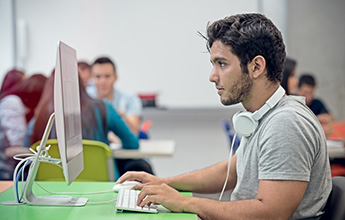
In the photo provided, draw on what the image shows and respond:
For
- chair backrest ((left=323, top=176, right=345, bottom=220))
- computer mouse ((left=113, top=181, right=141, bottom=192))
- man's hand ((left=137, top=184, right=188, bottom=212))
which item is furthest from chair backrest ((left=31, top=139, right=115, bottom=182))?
chair backrest ((left=323, top=176, right=345, bottom=220))

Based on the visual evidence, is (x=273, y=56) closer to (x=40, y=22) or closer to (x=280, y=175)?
(x=280, y=175)

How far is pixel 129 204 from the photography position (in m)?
1.38

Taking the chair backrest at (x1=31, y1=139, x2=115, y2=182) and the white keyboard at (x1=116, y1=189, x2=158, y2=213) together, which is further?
the chair backrest at (x1=31, y1=139, x2=115, y2=182)

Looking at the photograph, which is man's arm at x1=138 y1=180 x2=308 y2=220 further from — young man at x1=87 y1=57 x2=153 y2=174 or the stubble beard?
young man at x1=87 y1=57 x2=153 y2=174

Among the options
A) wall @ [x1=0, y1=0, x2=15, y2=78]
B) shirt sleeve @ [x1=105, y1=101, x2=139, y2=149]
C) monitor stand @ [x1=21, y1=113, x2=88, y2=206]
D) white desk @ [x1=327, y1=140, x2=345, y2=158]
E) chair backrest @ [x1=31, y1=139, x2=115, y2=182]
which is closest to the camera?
monitor stand @ [x1=21, y1=113, x2=88, y2=206]

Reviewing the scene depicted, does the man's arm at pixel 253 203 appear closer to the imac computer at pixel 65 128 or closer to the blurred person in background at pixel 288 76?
the imac computer at pixel 65 128

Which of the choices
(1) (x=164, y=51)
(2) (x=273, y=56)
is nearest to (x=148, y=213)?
(2) (x=273, y=56)

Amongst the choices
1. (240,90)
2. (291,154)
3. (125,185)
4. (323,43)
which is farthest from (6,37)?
(291,154)

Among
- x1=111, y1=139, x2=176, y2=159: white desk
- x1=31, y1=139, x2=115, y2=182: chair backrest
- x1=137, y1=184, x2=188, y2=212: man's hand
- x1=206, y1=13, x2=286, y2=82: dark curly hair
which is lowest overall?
x1=111, y1=139, x2=176, y2=159: white desk

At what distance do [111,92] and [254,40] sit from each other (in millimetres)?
2948

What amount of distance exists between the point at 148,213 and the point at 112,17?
14.3 ft

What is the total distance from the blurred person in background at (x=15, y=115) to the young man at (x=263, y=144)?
1782 millimetres

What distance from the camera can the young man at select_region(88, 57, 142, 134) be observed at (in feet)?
13.4

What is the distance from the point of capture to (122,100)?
4469 mm
